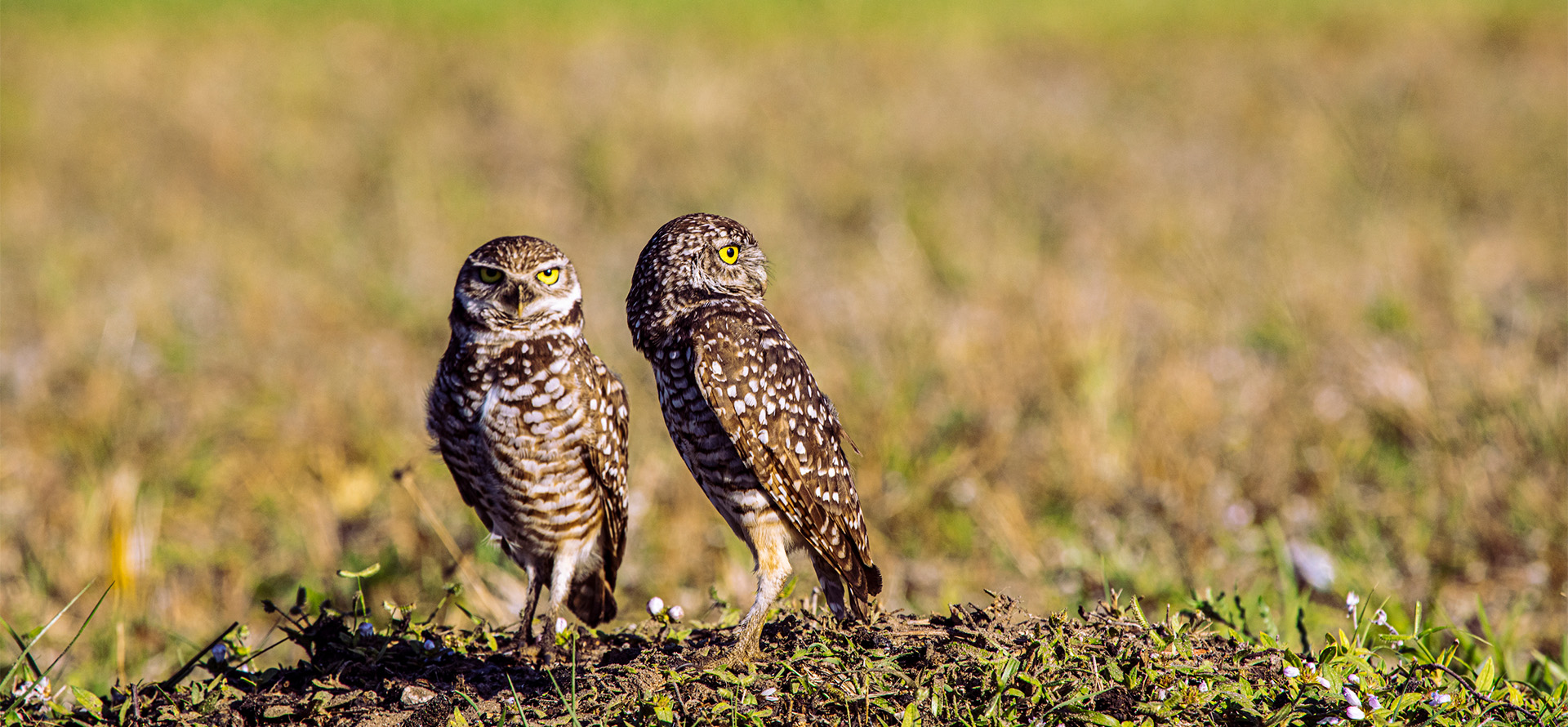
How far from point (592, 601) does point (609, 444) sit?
759mm

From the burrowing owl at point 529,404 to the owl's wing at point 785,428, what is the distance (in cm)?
35

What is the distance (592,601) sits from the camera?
3.45 metres

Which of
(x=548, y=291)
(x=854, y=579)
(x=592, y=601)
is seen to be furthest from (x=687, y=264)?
(x=592, y=601)

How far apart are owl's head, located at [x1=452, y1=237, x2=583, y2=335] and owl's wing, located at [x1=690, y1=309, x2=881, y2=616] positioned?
346mm

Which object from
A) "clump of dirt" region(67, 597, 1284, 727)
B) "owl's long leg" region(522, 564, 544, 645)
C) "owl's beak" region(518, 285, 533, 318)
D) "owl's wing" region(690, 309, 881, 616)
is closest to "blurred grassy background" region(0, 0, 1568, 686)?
"owl's long leg" region(522, 564, 544, 645)

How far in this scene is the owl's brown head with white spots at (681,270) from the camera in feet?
8.95

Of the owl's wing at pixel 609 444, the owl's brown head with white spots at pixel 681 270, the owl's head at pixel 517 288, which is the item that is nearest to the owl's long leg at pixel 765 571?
the owl's wing at pixel 609 444

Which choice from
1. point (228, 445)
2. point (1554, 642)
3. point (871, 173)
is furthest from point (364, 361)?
point (1554, 642)

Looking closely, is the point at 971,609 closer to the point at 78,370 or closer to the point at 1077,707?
the point at 1077,707

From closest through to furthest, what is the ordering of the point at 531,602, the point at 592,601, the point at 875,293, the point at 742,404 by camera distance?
the point at 742,404
the point at 531,602
the point at 592,601
the point at 875,293

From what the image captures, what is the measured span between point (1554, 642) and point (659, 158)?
7405 millimetres

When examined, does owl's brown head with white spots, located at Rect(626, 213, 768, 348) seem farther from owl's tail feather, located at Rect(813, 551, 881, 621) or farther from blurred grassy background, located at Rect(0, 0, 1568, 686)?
blurred grassy background, located at Rect(0, 0, 1568, 686)

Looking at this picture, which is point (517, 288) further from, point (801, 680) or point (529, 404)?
point (801, 680)

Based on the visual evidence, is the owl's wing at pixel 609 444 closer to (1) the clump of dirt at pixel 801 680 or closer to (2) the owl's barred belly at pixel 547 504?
(2) the owl's barred belly at pixel 547 504
